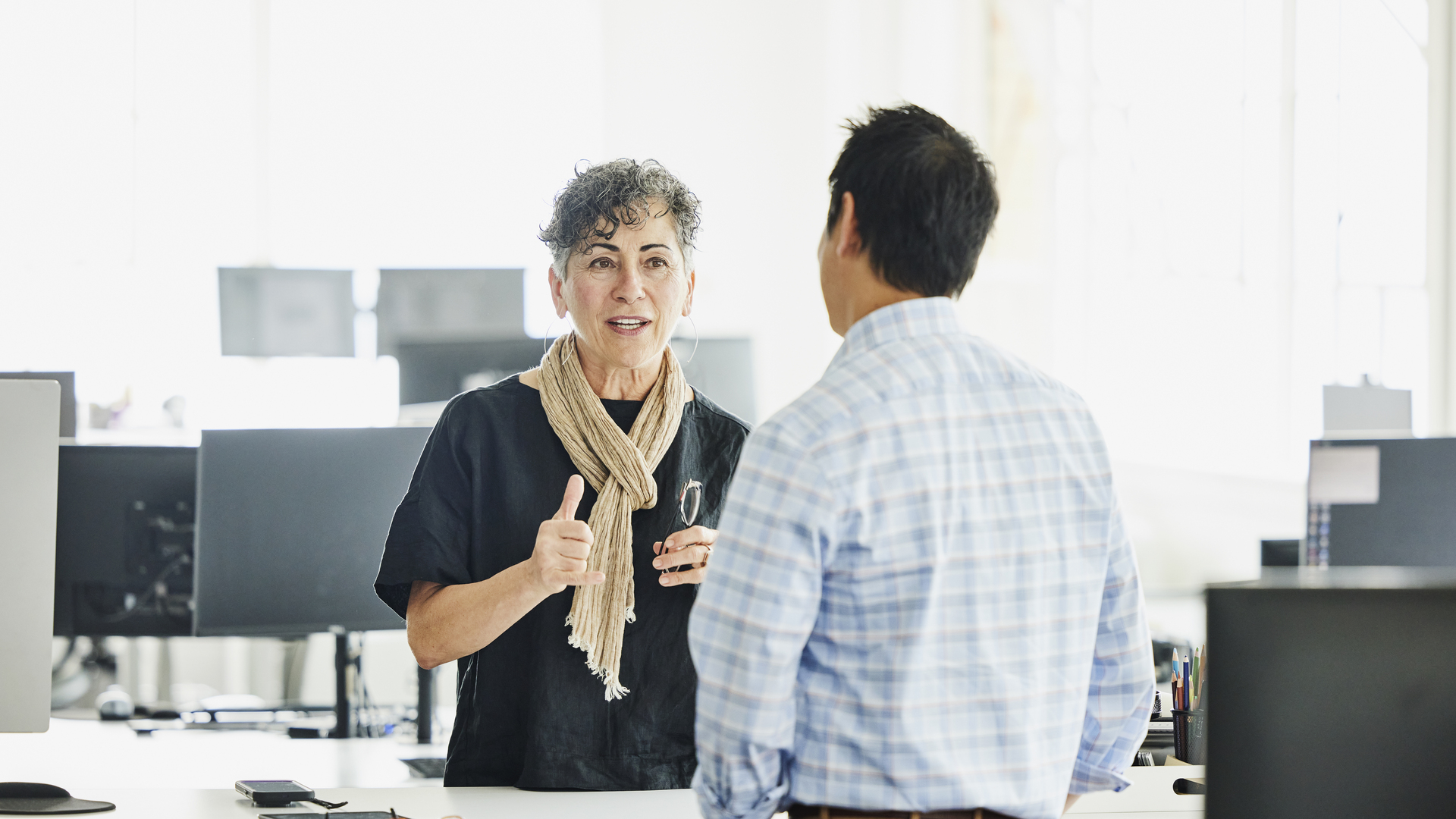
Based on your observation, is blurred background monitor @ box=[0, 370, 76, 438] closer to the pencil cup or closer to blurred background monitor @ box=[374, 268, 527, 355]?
blurred background monitor @ box=[374, 268, 527, 355]

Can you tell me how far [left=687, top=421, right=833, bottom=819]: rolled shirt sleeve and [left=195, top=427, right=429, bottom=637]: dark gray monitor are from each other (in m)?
1.37

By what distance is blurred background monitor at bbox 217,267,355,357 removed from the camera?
4.20 meters

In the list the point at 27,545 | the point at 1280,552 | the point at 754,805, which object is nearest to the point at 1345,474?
the point at 1280,552

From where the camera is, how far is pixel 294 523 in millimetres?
2191

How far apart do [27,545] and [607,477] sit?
2.39ft

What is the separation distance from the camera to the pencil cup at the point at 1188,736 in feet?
5.40

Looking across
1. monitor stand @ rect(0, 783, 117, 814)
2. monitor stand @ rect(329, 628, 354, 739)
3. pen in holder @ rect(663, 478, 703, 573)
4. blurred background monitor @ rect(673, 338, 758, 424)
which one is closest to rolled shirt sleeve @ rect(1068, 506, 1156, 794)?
pen in holder @ rect(663, 478, 703, 573)

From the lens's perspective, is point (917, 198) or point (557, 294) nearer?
point (917, 198)

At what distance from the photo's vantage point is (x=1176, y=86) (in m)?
5.09

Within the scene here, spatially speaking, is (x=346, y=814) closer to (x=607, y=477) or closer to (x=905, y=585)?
(x=607, y=477)

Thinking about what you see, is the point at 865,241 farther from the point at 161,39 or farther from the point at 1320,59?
the point at 161,39

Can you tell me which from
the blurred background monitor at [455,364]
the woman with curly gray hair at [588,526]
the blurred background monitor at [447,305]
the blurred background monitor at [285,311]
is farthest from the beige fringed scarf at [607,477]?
the blurred background monitor at [285,311]

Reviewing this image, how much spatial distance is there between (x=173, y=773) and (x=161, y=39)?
4917 mm

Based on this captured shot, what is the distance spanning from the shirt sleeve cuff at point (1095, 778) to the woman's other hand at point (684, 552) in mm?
484
